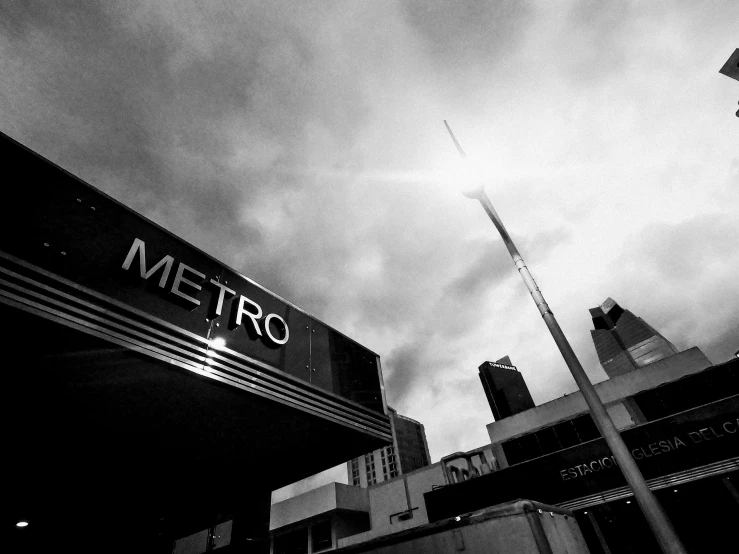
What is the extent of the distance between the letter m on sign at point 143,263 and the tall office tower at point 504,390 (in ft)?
147

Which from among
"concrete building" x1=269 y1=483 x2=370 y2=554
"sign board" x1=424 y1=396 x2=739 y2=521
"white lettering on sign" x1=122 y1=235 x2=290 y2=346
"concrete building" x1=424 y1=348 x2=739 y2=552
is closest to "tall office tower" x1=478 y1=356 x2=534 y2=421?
"concrete building" x1=424 y1=348 x2=739 y2=552

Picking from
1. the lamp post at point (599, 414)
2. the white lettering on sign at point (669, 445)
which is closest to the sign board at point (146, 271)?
the lamp post at point (599, 414)

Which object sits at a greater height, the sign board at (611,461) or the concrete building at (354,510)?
the concrete building at (354,510)

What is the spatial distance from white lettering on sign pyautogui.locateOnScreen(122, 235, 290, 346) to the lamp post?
16.0 ft

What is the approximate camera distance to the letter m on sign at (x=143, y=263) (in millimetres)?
4828

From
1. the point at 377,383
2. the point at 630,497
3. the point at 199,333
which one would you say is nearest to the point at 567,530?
the point at 377,383

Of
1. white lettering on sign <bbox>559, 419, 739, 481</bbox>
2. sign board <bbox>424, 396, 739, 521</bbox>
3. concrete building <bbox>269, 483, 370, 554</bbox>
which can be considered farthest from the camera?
concrete building <bbox>269, 483, 370, 554</bbox>

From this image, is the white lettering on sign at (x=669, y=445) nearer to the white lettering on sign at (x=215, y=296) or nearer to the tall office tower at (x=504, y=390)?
the white lettering on sign at (x=215, y=296)

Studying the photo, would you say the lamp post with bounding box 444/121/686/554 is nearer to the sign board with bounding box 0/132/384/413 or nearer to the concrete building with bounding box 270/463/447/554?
the sign board with bounding box 0/132/384/413

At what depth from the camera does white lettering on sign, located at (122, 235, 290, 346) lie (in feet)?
16.4

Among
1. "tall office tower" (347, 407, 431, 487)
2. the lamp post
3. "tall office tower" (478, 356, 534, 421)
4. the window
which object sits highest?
"tall office tower" (347, 407, 431, 487)

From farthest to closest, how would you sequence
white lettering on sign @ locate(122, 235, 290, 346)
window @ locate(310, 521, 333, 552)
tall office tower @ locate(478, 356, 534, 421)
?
tall office tower @ locate(478, 356, 534, 421) < window @ locate(310, 521, 333, 552) < white lettering on sign @ locate(122, 235, 290, 346)

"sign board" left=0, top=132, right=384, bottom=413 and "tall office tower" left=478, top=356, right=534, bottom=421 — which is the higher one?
"tall office tower" left=478, top=356, right=534, bottom=421

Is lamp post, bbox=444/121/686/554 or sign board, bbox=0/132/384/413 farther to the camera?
lamp post, bbox=444/121/686/554
